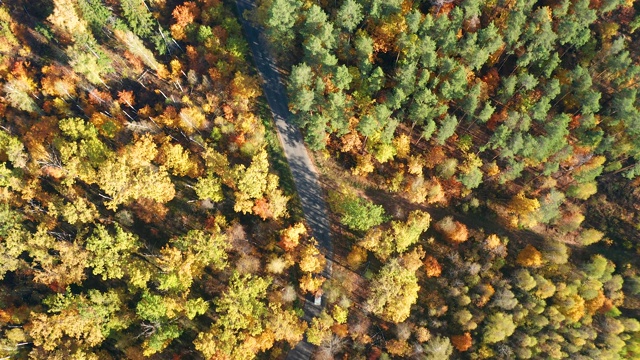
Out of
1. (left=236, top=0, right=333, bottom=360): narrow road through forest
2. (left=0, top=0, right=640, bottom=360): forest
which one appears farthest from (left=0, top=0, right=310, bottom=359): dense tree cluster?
(left=236, top=0, right=333, bottom=360): narrow road through forest

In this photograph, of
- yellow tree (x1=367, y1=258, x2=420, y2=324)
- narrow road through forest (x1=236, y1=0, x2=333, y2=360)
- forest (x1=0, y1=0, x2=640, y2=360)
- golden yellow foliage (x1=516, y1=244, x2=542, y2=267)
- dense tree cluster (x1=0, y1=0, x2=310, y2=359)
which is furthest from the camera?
narrow road through forest (x1=236, y1=0, x2=333, y2=360)

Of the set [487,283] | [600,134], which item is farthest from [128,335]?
[600,134]

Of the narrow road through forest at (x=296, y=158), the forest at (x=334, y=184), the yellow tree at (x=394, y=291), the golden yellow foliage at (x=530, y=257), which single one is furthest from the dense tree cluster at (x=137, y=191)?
the golden yellow foliage at (x=530, y=257)

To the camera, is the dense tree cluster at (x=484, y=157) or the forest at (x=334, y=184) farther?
the forest at (x=334, y=184)

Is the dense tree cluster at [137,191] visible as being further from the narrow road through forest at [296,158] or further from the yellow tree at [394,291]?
the yellow tree at [394,291]

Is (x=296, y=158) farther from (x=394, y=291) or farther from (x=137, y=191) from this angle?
(x=394, y=291)

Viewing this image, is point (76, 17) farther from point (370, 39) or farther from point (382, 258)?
point (382, 258)

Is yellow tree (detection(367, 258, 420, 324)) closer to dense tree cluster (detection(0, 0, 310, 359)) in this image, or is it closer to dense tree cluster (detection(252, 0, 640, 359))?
dense tree cluster (detection(252, 0, 640, 359))

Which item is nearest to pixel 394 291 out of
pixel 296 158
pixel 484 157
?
pixel 296 158
